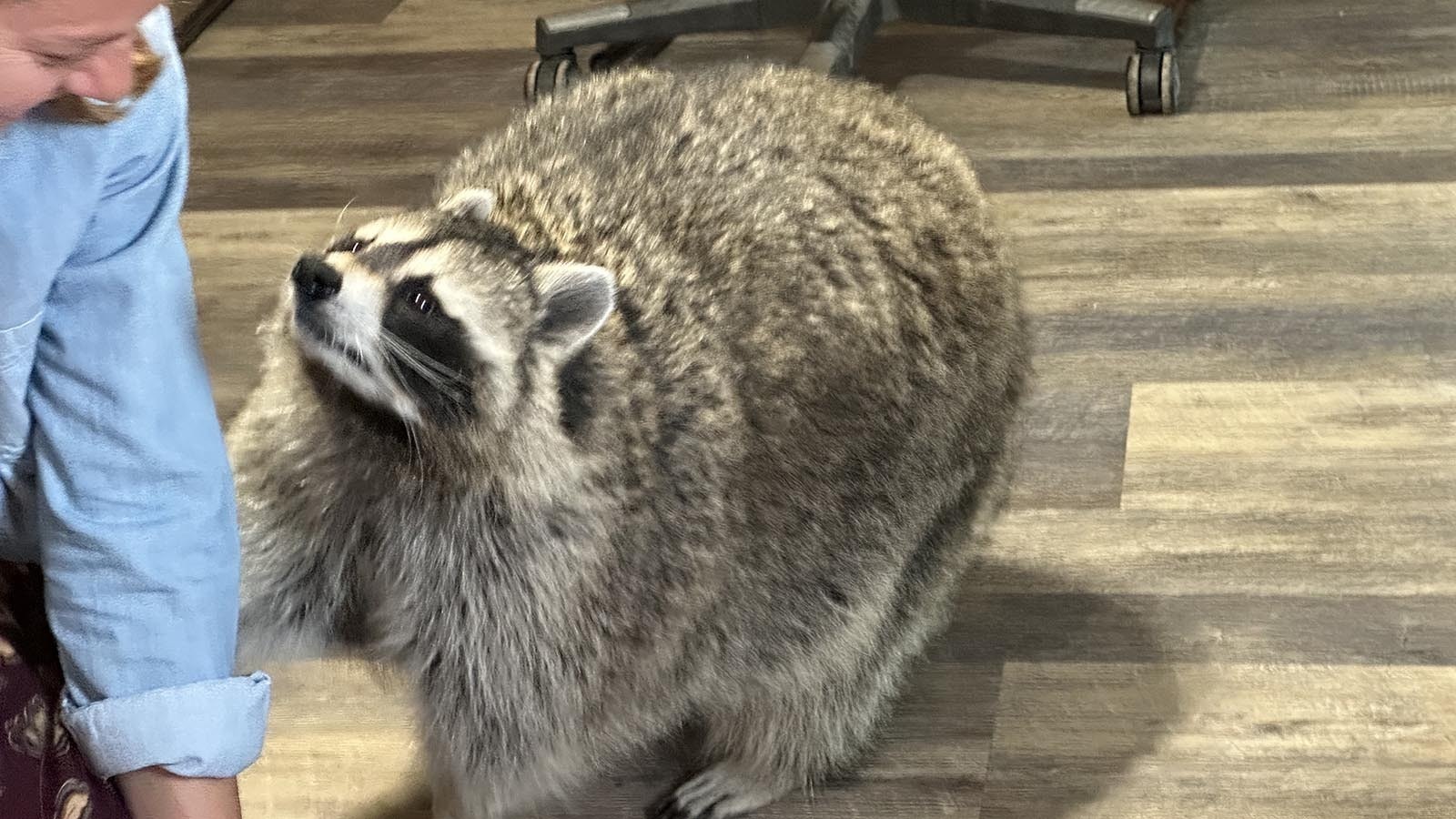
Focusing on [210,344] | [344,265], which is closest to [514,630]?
[344,265]

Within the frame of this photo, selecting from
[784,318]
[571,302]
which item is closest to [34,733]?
[571,302]

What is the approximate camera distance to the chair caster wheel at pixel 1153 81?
8.04 ft

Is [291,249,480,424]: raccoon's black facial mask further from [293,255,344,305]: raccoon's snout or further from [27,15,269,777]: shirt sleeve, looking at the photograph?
[27,15,269,777]: shirt sleeve

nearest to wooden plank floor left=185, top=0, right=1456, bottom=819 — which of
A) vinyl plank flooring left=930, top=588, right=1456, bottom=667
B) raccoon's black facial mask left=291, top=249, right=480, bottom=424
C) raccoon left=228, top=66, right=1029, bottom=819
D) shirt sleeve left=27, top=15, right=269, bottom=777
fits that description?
vinyl plank flooring left=930, top=588, right=1456, bottom=667

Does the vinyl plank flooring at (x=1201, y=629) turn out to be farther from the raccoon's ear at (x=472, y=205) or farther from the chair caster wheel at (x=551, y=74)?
the chair caster wheel at (x=551, y=74)

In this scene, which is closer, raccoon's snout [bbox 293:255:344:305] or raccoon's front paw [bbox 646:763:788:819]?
raccoon's snout [bbox 293:255:344:305]

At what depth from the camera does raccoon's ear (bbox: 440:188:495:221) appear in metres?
1.29

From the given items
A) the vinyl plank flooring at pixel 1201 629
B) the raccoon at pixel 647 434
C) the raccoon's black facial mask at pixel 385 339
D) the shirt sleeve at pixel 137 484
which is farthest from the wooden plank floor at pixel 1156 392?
the shirt sleeve at pixel 137 484

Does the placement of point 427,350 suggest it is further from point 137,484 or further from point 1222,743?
point 1222,743

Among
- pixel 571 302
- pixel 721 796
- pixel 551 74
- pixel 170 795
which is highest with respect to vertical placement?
pixel 571 302

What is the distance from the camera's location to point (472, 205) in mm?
1289

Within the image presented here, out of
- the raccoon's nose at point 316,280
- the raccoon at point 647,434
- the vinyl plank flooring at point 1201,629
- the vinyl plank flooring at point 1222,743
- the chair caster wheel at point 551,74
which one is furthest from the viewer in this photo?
the chair caster wheel at point 551,74

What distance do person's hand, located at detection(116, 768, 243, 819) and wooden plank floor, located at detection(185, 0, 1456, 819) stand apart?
500 millimetres

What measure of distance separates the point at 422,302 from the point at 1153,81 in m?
1.57
